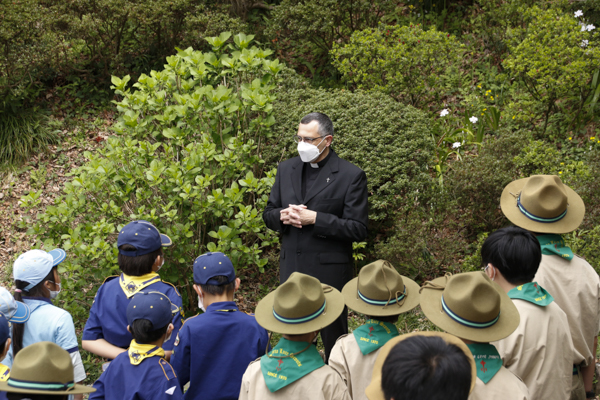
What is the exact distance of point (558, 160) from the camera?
594 cm

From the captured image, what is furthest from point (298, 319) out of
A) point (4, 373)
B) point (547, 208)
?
point (547, 208)

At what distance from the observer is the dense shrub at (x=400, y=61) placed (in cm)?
699

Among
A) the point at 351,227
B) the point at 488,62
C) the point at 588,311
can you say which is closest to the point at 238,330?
the point at 351,227

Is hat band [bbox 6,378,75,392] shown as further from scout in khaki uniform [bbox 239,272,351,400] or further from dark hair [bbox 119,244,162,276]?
dark hair [bbox 119,244,162,276]

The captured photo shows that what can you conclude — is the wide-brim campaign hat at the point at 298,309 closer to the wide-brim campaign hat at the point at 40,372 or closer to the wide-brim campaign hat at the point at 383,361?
the wide-brim campaign hat at the point at 383,361

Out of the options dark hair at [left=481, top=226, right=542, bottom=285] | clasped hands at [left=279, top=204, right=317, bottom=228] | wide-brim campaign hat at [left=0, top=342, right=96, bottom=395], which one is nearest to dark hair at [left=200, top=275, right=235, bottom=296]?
wide-brim campaign hat at [left=0, top=342, right=96, bottom=395]

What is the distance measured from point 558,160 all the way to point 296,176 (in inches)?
140

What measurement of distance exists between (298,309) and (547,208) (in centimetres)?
165

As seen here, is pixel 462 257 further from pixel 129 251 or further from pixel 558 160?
pixel 129 251

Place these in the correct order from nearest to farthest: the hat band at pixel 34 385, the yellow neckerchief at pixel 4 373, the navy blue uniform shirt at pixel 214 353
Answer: the hat band at pixel 34 385
the yellow neckerchief at pixel 4 373
the navy blue uniform shirt at pixel 214 353

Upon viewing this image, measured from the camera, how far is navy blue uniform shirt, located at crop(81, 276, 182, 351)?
3008mm

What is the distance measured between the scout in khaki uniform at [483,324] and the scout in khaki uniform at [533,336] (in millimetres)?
348

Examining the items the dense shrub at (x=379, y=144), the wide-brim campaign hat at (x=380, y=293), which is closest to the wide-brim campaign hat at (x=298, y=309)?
the wide-brim campaign hat at (x=380, y=293)

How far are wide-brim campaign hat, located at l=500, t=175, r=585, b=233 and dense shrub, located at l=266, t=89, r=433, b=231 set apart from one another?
7.54 feet
